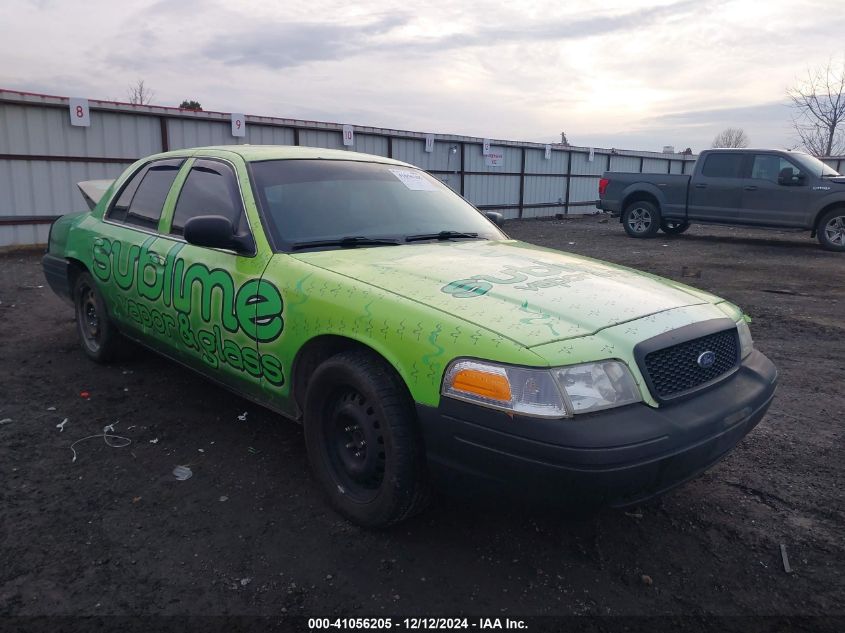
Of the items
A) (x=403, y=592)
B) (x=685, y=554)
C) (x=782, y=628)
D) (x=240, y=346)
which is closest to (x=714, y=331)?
(x=685, y=554)

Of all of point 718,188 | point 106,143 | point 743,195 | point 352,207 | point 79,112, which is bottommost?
point 352,207

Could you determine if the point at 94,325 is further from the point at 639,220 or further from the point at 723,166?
the point at 639,220

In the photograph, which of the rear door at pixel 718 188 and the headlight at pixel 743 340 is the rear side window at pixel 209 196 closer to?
the headlight at pixel 743 340

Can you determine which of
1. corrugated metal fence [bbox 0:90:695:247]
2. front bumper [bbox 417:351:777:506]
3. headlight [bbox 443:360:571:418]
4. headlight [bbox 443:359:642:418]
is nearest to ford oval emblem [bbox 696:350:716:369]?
front bumper [bbox 417:351:777:506]

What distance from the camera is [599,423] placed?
2.12 m

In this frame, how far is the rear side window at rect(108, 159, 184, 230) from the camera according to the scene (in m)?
4.06

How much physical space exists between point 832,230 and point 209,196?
41.9 ft

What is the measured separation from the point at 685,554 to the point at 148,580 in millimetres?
2127

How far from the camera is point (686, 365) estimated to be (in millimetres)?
2430

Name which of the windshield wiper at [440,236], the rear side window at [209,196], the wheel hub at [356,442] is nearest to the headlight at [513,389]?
the wheel hub at [356,442]

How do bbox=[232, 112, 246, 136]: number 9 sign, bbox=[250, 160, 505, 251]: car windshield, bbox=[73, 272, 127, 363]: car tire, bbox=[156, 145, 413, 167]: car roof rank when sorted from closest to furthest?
bbox=[250, 160, 505, 251]: car windshield
bbox=[156, 145, 413, 167]: car roof
bbox=[73, 272, 127, 363]: car tire
bbox=[232, 112, 246, 136]: number 9 sign

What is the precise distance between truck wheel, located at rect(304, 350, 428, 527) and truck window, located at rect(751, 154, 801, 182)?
41.3 ft

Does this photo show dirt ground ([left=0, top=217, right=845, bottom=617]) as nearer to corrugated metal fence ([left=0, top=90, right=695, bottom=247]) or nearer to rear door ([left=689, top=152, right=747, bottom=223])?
corrugated metal fence ([left=0, top=90, right=695, bottom=247])

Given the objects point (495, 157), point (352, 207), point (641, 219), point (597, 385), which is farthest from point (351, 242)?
point (495, 157)
